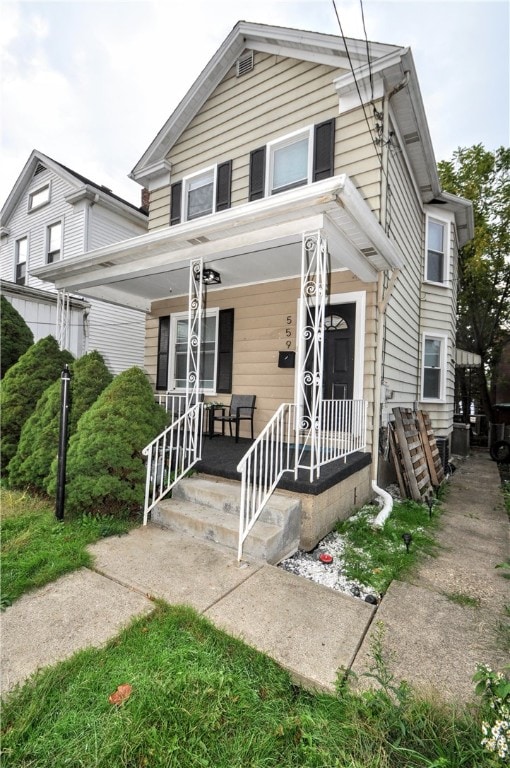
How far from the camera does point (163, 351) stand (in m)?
7.52

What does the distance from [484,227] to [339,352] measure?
31.3ft

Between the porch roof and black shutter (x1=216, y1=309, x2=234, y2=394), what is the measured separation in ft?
2.04

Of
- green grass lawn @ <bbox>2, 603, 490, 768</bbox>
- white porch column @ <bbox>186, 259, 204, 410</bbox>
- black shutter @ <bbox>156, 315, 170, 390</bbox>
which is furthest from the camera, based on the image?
black shutter @ <bbox>156, 315, 170, 390</bbox>

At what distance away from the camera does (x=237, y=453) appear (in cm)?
493

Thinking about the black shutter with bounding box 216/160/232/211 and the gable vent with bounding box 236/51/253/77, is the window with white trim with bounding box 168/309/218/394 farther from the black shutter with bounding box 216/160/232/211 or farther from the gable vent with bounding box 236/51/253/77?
the gable vent with bounding box 236/51/253/77

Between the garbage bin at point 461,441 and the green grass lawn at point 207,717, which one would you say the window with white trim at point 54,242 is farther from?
the garbage bin at point 461,441

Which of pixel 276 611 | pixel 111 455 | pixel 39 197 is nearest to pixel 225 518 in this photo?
pixel 276 611

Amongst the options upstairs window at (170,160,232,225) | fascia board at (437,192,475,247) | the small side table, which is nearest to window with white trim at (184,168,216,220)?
upstairs window at (170,160,232,225)

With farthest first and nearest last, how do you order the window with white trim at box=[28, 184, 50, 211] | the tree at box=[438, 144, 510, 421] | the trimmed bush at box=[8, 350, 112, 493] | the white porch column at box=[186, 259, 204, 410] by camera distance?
the window with white trim at box=[28, 184, 50, 211] → the tree at box=[438, 144, 510, 421] → the white porch column at box=[186, 259, 204, 410] → the trimmed bush at box=[8, 350, 112, 493]

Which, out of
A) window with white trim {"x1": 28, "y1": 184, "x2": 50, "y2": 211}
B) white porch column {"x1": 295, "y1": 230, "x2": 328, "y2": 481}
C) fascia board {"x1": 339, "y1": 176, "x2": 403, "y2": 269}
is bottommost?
white porch column {"x1": 295, "y1": 230, "x2": 328, "y2": 481}

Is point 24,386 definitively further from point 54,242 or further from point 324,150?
point 54,242

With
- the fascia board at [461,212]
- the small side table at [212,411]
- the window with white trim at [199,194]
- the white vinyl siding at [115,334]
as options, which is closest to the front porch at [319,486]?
the small side table at [212,411]

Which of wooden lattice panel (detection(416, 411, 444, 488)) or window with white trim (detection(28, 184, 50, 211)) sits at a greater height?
window with white trim (detection(28, 184, 50, 211))

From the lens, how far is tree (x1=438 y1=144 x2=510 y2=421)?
1125cm
